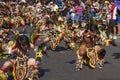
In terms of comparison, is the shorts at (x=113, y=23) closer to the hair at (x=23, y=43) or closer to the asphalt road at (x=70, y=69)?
the asphalt road at (x=70, y=69)

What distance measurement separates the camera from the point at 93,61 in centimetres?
1222

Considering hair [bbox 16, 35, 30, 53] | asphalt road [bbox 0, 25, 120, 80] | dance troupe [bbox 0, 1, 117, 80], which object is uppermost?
hair [bbox 16, 35, 30, 53]

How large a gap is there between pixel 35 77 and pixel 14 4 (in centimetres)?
2314

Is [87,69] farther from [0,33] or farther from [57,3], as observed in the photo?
[57,3]

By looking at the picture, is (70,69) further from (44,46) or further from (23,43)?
(23,43)

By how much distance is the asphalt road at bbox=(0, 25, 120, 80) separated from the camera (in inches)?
440

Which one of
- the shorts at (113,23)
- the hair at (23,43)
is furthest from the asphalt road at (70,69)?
the shorts at (113,23)

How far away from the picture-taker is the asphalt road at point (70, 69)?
1117cm

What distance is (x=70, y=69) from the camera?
12.2 metres

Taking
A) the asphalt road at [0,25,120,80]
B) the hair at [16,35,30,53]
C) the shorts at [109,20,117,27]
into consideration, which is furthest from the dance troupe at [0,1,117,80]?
the shorts at [109,20,117,27]

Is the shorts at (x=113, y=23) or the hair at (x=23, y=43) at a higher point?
the hair at (x=23, y=43)

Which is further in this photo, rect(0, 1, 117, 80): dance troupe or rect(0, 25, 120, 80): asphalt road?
rect(0, 25, 120, 80): asphalt road

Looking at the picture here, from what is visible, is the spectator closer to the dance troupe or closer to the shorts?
the shorts

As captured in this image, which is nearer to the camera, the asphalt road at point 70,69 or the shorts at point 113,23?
the asphalt road at point 70,69
